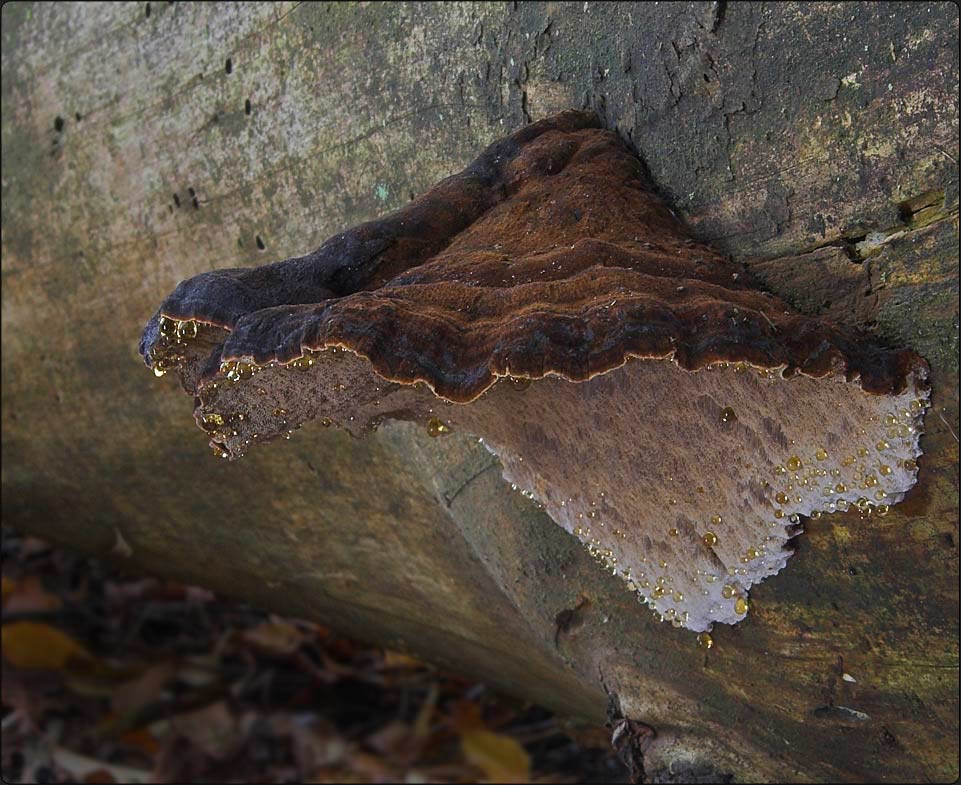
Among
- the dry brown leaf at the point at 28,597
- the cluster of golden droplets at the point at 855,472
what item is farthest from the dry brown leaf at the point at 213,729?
the cluster of golden droplets at the point at 855,472

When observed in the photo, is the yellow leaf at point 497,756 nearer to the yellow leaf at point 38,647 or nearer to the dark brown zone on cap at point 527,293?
the yellow leaf at point 38,647

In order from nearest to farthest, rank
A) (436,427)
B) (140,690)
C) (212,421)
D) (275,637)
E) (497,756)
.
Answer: (212,421)
(436,427)
(497,756)
(140,690)
(275,637)

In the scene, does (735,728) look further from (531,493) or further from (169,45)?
(169,45)

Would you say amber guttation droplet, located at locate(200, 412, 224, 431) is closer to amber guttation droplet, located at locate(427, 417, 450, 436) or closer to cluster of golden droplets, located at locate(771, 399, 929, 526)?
amber guttation droplet, located at locate(427, 417, 450, 436)

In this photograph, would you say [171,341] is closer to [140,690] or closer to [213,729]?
[213,729]

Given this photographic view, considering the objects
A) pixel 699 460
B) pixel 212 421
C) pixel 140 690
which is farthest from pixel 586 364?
pixel 140 690

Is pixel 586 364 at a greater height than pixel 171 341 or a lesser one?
lesser

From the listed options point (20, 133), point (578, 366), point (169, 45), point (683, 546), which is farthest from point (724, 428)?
point (20, 133)

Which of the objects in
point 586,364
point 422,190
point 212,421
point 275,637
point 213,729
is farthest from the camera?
point 275,637
